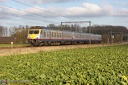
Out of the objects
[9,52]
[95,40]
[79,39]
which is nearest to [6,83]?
[9,52]

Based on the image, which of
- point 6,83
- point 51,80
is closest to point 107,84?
point 51,80

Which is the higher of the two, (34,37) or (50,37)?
(34,37)

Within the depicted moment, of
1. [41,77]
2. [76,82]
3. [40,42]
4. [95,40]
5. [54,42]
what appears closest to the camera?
[76,82]

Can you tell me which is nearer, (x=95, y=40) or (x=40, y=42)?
(x=40, y=42)

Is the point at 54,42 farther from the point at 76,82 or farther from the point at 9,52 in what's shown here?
the point at 76,82

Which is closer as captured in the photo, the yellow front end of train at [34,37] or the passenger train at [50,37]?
the yellow front end of train at [34,37]

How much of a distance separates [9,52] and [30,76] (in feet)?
61.0

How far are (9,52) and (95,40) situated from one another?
2443 inches

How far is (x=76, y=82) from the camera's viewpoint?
10398 mm

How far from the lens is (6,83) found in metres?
9.62

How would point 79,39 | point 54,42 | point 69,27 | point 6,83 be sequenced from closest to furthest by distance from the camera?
1. point 6,83
2. point 54,42
3. point 79,39
4. point 69,27

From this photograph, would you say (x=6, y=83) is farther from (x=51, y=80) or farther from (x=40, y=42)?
(x=40, y=42)

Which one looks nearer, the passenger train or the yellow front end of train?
the yellow front end of train

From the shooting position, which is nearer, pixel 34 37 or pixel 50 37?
pixel 34 37
